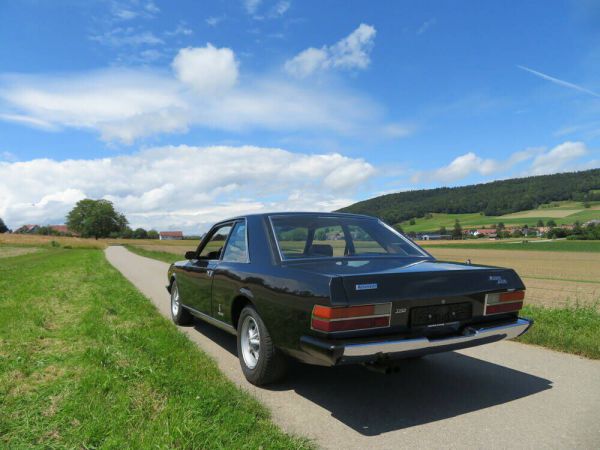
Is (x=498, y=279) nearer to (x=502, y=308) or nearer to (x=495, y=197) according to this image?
(x=502, y=308)

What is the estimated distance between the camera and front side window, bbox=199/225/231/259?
17.5 ft

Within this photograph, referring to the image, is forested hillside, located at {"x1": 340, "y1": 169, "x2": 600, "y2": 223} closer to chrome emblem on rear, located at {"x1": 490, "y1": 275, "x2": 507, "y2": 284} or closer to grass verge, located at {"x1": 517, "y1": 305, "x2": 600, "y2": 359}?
grass verge, located at {"x1": 517, "y1": 305, "x2": 600, "y2": 359}

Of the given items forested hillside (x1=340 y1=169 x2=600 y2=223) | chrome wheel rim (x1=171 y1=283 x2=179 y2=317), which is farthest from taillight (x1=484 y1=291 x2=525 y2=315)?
forested hillside (x1=340 y1=169 x2=600 y2=223)

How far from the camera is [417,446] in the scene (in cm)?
279

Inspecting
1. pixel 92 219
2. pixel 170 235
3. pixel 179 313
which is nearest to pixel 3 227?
pixel 92 219

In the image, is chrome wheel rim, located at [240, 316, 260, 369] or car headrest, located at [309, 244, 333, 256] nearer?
chrome wheel rim, located at [240, 316, 260, 369]

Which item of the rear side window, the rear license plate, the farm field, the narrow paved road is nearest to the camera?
the narrow paved road

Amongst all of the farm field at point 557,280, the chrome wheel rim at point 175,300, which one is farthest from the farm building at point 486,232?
the chrome wheel rim at point 175,300

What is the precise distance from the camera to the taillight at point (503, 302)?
3642 millimetres

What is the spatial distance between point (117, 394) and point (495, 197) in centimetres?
12153

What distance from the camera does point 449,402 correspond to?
Result: 355 centimetres

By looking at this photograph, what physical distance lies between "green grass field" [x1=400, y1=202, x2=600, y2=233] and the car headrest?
280 ft

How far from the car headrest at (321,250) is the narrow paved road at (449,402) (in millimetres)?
1188

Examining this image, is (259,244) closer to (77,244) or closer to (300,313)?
(300,313)
